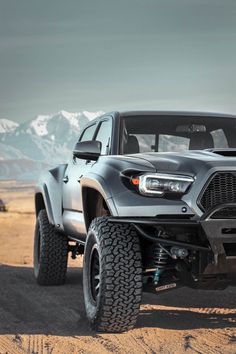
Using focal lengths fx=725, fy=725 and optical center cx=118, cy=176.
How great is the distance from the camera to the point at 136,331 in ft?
17.3

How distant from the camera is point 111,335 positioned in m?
5.13

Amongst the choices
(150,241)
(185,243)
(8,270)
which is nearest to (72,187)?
(150,241)

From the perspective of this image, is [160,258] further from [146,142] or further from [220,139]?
[220,139]

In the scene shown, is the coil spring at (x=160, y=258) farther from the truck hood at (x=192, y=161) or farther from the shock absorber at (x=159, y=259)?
the truck hood at (x=192, y=161)

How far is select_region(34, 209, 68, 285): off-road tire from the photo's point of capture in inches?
316

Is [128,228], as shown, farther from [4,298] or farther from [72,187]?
[4,298]

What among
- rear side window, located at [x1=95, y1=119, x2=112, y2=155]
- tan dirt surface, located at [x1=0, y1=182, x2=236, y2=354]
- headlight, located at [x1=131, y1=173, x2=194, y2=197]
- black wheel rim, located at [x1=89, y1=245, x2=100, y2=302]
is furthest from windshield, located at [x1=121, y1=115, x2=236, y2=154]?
tan dirt surface, located at [x1=0, y1=182, x2=236, y2=354]

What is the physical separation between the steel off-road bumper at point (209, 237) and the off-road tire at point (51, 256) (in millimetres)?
3197

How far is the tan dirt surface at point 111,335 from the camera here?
480 centimetres

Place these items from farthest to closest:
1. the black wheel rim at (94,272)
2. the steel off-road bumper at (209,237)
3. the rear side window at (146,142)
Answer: the rear side window at (146,142), the black wheel rim at (94,272), the steel off-road bumper at (209,237)

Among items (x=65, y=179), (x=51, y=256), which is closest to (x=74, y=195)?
(x=65, y=179)

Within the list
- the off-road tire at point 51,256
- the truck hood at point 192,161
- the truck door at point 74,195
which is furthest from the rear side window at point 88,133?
the truck hood at point 192,161

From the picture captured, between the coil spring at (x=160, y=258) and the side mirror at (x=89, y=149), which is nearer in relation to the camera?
the coil spring at (x=160, y=258)

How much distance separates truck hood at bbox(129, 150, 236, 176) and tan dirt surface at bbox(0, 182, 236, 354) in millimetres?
1176
